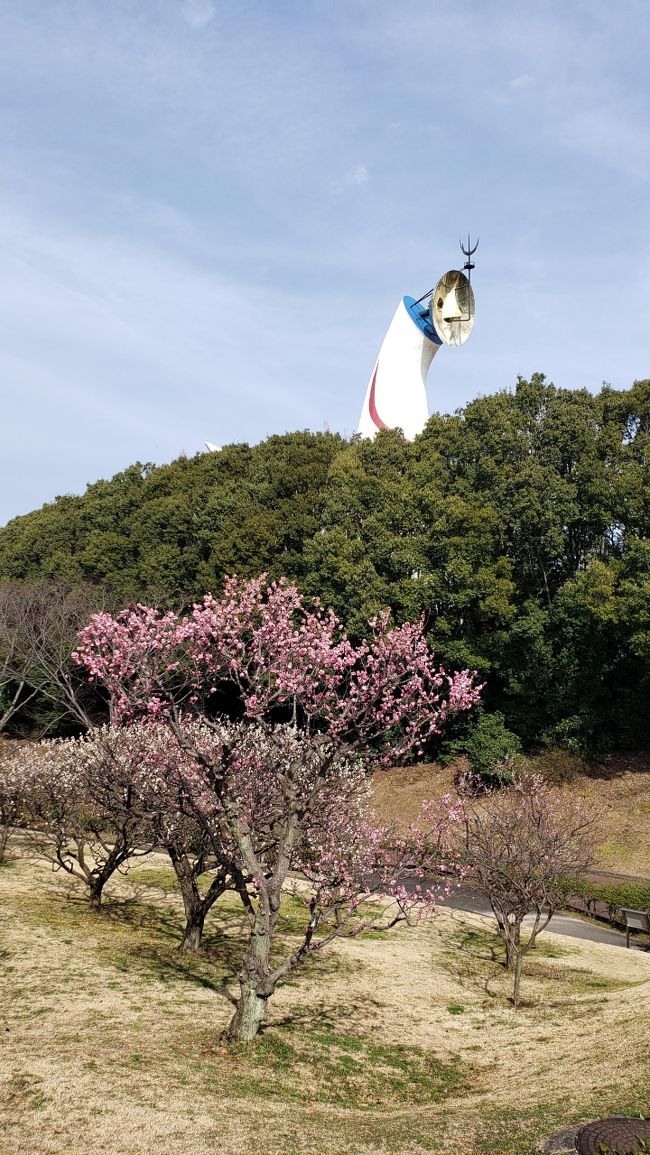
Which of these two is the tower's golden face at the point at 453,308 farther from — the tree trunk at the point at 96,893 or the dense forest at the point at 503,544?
the tree trunk at the point at 96,893

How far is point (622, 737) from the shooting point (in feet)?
102

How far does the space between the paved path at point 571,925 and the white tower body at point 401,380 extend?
29.9 metres

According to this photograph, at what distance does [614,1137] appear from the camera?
6941 mm

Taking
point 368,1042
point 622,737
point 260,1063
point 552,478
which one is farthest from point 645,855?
point 260,1063

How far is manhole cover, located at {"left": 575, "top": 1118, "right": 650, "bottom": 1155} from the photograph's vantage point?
6.58 m

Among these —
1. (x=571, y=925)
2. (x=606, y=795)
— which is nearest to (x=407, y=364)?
(x=606, y=795)

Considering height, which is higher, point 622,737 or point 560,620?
point 560,620

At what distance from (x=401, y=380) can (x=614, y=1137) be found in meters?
42.9

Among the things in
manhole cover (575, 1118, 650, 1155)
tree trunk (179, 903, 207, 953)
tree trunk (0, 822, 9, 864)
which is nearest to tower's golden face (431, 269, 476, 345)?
tree trunk (0, 822, 9, 864)

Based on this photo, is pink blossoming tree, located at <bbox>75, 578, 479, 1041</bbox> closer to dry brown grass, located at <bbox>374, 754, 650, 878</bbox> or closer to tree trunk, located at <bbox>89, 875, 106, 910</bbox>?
tree trunk, located at <bbox>89, 875, 106, 910</bbox>

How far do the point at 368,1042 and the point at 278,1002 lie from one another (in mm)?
1698

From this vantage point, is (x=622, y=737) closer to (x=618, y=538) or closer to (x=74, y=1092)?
(x=618, y=538)

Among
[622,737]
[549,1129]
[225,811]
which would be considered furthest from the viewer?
[622,737]

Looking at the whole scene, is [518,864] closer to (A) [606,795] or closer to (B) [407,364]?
(A) [606,795]
